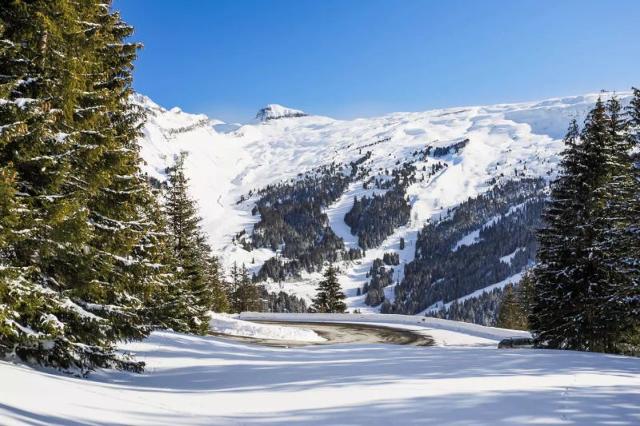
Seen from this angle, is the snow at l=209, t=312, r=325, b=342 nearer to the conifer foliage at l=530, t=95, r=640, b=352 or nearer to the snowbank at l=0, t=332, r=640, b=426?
the conifer foliage at l=530, t=95, r=640, b=352

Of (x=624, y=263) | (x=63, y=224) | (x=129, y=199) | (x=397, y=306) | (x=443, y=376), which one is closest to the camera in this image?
(x=63, y=224)

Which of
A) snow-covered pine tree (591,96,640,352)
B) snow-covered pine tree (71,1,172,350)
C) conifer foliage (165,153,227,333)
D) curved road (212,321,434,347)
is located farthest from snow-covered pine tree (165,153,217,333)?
snow-covered pine tree (591,96,640,352)

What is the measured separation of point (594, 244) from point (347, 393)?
1571 centimetres

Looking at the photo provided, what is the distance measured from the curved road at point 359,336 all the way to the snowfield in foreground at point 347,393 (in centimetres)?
1466

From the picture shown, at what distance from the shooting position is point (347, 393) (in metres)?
8.70

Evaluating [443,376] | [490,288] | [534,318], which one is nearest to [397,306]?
[490,288]

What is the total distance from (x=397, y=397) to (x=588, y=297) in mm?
15129

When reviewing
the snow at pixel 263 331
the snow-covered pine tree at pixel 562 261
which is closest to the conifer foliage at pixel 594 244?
the snow-covered pine tree at pixel 562 261

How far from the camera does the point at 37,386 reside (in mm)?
7406

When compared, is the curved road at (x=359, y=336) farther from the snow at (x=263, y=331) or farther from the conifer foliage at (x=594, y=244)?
the conifer foliage at (x=594, y=244)

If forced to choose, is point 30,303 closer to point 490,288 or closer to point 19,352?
point 19,352

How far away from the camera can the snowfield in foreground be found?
6883 mm

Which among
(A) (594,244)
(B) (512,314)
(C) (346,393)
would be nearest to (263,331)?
(A) (594,244)

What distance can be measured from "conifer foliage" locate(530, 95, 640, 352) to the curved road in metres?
8.51
